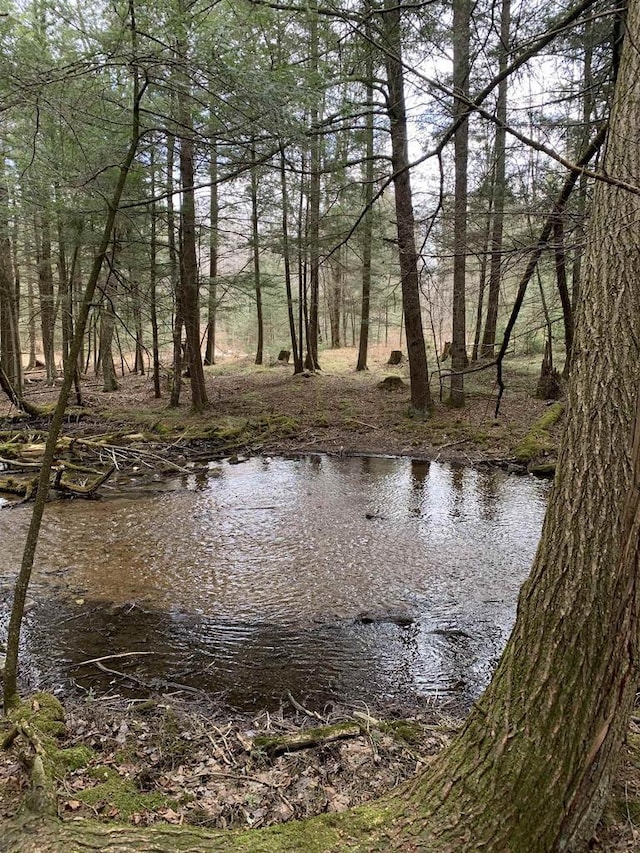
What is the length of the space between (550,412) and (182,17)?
9.51m

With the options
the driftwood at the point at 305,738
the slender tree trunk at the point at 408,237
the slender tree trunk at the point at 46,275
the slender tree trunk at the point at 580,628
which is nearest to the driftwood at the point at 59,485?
the slender tree trunk at the point at 46,275

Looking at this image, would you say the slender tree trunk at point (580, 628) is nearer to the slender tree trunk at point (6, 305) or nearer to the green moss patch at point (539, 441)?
the green moss patch at point (539, 441)

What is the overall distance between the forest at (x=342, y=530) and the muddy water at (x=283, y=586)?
1.5 inches

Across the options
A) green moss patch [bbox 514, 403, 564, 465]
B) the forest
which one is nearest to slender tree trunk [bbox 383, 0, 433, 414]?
the forest

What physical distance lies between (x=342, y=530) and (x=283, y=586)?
1.70 m

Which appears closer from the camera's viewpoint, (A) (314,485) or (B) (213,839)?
(B) (213,839)

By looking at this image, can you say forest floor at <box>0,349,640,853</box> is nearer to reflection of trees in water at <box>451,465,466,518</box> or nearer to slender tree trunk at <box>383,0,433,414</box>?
reflection of trees in water at <box>451,465,466,518</box>

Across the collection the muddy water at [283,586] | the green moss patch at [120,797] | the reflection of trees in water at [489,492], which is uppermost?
the green moss patch at [120,797]

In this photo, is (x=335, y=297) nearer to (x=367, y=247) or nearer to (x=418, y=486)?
(x=367, y=247)

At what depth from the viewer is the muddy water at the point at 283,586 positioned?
3861 mm

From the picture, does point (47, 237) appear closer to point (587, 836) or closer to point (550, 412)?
point (550, 412)

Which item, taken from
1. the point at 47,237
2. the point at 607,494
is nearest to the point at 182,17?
the point at 607,494

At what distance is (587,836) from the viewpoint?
1.63 meters

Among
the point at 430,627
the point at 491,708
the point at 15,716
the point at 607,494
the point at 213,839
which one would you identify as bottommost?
the point at 430,627
